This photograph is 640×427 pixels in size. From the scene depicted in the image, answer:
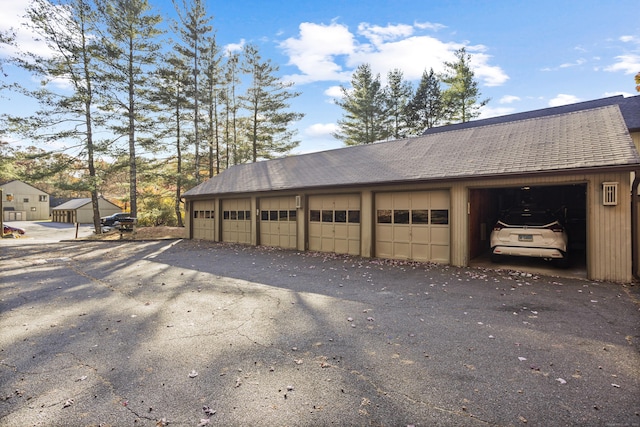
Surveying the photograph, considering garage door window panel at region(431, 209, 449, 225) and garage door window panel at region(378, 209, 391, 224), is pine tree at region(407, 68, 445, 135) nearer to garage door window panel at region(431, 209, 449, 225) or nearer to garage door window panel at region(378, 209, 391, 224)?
garage door window panel at region(378, 209, 391, 224)

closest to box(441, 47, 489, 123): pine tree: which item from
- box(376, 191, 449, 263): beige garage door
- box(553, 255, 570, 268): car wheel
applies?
box(376, 191, 449, 263): beige garage door

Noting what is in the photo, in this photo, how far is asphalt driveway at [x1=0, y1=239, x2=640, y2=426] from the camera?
2.42m

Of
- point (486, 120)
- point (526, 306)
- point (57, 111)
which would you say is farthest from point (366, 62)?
point (526, 306)

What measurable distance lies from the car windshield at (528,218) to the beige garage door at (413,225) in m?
1.56

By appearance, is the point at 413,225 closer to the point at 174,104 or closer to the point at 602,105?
the point at 602,105

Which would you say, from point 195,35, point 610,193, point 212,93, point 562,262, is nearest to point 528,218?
point 562,262

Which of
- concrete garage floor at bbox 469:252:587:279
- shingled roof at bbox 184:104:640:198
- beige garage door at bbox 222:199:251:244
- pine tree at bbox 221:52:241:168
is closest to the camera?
shingled roof at bbox 184:104:640:198

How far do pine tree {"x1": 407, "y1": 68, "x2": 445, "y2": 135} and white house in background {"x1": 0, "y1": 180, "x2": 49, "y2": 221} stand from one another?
53.5m

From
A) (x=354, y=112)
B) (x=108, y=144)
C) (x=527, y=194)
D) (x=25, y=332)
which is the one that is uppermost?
(x=354, y=112)

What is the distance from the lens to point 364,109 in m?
26.7

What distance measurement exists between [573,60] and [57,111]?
84.6 ft

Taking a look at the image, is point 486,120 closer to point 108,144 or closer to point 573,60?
point 573,60

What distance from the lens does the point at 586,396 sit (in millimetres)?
2551

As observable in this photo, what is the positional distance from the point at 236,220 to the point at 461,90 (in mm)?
20991
